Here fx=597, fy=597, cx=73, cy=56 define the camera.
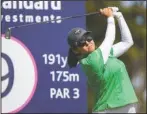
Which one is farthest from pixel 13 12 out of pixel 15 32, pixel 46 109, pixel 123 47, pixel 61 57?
pixel 123 47

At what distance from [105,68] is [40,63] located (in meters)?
1.71

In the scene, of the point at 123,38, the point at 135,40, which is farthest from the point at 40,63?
the point at 135,40

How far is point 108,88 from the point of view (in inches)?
175

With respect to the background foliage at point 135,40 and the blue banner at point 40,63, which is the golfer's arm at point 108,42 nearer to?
the blue banner at point 40,63

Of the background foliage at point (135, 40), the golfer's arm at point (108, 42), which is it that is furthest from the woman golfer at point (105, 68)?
the background foliage at point (135, 40)

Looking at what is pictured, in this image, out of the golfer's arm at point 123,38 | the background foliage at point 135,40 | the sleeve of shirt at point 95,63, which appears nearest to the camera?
the sleeve of shirt at point 95,63

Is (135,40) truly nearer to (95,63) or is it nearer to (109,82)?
→ (109,82)

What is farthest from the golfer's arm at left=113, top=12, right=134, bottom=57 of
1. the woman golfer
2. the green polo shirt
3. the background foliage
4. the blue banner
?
the background foliage

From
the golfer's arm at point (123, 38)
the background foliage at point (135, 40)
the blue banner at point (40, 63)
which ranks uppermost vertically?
the golfer's arm at point (123, 38)

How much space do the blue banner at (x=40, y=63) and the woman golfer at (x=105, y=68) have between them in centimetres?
147

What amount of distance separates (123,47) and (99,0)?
290 centimetres

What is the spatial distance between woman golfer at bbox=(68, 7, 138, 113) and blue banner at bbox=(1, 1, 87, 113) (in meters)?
1.47

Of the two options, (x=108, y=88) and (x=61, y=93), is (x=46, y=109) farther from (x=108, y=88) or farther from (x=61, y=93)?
(x=108, y=88)

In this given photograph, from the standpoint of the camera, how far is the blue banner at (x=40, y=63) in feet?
19.4
